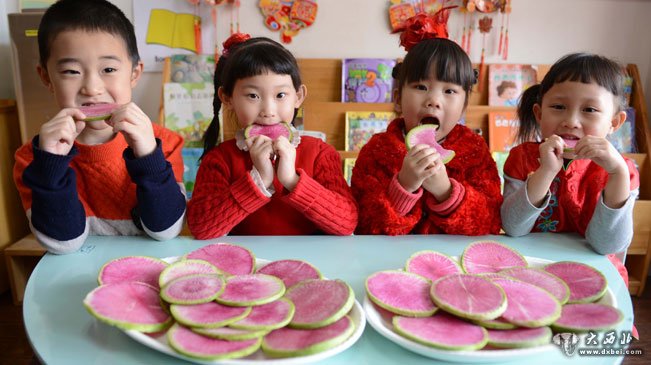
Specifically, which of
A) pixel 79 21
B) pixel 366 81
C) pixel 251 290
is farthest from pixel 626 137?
pixel 79 21

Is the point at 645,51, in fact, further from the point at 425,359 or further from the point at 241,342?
the point at 241,342

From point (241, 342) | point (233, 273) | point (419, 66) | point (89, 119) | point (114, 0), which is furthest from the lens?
point (114, 0)

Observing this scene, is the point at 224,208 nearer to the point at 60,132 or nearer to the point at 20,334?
the point at 60,132

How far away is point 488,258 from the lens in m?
0.95

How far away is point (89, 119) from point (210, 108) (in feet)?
5.76

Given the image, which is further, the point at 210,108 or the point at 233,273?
the point at 210,108

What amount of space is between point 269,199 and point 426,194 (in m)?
0.48

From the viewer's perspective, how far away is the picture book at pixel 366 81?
2.79 metres

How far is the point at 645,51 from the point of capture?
294 centimetres

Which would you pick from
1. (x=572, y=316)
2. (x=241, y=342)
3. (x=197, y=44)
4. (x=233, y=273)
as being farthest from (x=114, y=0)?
(x=572, y=316)

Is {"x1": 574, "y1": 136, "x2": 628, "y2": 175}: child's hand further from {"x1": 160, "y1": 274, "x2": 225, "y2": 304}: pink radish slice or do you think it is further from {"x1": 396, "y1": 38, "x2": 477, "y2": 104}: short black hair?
{"x1": 160, "y1": 274, "x2": 225, "y2": 304}: pink radish slice

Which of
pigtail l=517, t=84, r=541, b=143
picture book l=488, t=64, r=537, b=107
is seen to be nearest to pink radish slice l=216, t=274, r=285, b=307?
pigtail l=517, t=84, r=541, b=143

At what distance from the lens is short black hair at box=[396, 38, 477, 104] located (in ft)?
4.19

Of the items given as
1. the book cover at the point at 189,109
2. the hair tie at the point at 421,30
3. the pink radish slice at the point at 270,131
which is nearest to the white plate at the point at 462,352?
the pink radish slice at the point at 270,131
